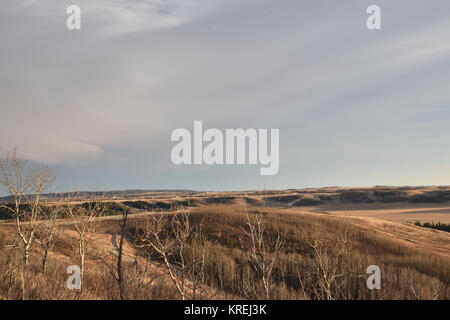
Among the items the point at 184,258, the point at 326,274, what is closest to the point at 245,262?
the point at 184,258

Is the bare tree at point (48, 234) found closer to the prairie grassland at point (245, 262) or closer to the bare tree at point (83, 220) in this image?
the prairie grassland at point (245, 262)

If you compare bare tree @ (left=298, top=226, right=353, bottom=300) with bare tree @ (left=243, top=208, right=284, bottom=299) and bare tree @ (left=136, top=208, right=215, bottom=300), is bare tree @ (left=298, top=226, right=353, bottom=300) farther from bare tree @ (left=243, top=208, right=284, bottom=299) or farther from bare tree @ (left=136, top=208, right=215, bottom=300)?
bare tree @ (left=136, top=208, right=215, bottom=300)

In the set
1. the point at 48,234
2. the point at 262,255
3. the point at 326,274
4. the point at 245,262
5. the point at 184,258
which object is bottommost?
the point at 184,258

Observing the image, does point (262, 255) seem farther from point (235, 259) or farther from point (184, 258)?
point (184, 258)

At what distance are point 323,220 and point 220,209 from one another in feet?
27.3

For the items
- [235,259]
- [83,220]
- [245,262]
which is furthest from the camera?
[235,259]

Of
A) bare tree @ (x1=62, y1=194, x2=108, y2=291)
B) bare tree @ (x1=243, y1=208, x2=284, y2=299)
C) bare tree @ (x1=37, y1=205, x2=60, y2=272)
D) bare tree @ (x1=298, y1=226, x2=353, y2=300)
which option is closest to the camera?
bare tree @ (x1=243, y1=208, x2=284, y2=299)

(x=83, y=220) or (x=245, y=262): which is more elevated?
(x=83, y=220)

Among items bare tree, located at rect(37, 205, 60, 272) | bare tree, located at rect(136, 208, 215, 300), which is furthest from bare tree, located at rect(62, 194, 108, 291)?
bare tree, located at rect(136, 208, 215, 300)

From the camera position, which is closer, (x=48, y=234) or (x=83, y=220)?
(x=48, y=234)

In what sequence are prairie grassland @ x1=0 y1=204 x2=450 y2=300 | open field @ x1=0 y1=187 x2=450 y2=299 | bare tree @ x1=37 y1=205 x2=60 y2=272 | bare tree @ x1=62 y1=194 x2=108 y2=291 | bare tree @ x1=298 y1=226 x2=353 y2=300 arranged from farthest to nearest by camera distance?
bare tree @ x1=62 y1=194 x2=108 y2=291 → bare tree @ x1=37 y1=205 x2=60 y2=272 → prairie grassland @ x1=0 y1=204 x2=450 y2=300 → open field @ x1=0 y1=187 x2=450 y2=299 → bare tree @ x1=298 y1=226 x2=353 y2=300

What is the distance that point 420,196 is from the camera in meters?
74.1
